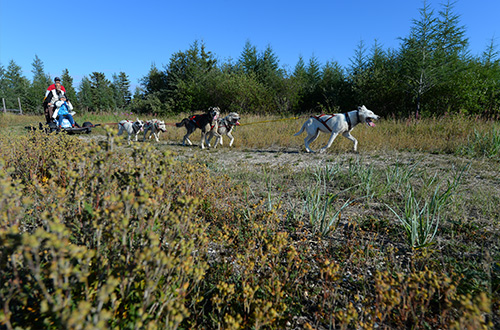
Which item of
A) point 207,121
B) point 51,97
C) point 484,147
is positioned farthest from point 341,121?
point 51,97

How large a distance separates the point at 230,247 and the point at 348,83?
1719 cm

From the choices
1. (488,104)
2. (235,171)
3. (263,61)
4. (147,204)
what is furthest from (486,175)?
(263,61)

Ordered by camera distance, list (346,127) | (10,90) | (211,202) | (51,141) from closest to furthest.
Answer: (211,202)
(51,141)
(346,127)
(10,90)

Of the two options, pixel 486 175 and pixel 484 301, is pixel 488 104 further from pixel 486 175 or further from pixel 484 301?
pixel 484 301

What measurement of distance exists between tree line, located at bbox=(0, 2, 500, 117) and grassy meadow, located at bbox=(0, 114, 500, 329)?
305 inches

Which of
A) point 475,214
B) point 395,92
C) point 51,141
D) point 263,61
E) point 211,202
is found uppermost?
point 263,61

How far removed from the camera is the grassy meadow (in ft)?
3.26

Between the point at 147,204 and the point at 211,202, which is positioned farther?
the point at 211,202

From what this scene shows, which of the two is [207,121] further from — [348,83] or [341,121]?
[348,83]

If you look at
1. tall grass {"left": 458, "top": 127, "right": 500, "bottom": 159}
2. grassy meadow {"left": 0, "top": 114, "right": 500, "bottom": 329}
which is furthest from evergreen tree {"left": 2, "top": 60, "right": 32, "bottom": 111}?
tall grass {"left": 458, "top": 127, "right": 500, "bottom": 159}

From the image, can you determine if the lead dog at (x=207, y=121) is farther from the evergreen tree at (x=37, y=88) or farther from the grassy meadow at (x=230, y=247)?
the evergreen tree at (x=37, y=88)

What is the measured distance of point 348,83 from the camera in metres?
16.4

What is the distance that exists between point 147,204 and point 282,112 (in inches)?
668

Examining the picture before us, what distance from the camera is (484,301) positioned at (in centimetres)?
86
